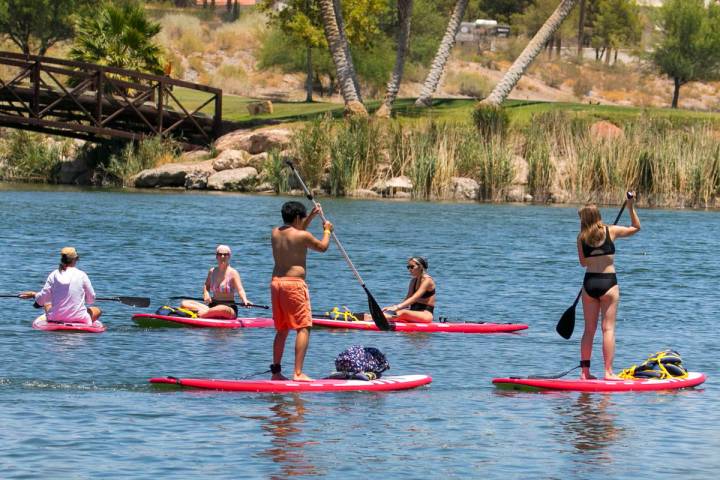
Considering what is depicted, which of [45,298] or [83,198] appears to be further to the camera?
[83,198]

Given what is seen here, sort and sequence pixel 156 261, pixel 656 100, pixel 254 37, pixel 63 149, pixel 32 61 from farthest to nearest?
pixel 254 37, pixel 656 100, pixel 63 149, pixel 32 61, pixel 156 261

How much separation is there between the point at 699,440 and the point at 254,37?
78188mm

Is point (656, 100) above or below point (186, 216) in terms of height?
above

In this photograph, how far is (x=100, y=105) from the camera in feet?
158

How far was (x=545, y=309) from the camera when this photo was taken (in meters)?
22.6

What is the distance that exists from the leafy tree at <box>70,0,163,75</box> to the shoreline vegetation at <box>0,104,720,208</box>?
4.78 m

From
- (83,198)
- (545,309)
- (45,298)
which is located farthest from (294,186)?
(45,298)

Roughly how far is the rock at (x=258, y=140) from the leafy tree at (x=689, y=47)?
103 feet

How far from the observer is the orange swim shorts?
1379cm

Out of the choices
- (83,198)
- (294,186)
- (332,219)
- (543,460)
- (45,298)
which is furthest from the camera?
(294,186)

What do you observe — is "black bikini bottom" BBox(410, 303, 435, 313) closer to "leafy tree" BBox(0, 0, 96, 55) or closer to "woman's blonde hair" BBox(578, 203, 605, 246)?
"woman's blonde hair" BBox(578, 203, 605, 246)

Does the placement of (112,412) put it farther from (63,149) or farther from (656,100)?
(656,100)

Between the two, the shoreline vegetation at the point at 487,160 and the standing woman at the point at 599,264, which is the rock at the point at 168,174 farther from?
the standing woman at the point at 599,264

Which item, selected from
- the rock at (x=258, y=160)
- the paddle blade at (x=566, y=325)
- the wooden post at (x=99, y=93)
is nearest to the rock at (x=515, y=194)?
the rock at (x=258, y=160)
